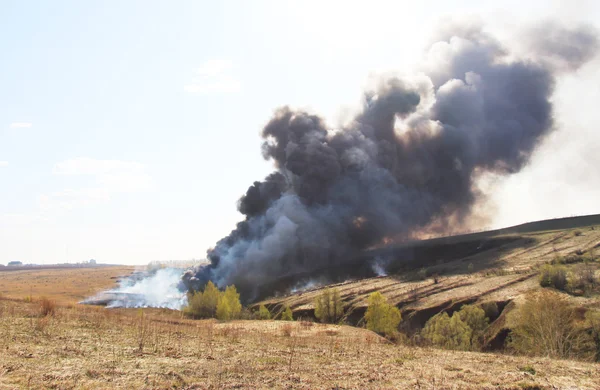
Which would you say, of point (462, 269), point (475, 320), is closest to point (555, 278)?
point (475, 320)

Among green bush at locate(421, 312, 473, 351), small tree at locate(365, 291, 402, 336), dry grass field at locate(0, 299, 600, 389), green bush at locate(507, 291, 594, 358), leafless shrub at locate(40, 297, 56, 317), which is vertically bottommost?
green bush at locate(421, 312, 473, 351)

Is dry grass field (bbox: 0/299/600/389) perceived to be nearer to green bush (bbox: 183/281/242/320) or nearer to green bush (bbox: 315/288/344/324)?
green bush (bbox: 183/281/242/320)

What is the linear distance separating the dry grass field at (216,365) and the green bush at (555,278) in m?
58.4

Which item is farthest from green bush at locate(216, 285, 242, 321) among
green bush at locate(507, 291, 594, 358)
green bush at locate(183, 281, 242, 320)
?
green bush at locate(507, 291, 594, 358)

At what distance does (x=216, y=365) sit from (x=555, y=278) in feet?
239

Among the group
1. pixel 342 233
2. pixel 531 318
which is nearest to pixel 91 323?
pixel 531 318

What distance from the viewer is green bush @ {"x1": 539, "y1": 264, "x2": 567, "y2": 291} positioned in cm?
7219

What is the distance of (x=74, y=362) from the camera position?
15.6 metres

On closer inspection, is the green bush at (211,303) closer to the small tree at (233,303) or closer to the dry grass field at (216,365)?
the small tree at (233,303)

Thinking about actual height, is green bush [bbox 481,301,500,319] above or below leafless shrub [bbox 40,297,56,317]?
below

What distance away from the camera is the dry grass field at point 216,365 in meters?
14.2

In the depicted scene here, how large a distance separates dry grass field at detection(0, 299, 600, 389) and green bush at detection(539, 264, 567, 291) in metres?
58.4

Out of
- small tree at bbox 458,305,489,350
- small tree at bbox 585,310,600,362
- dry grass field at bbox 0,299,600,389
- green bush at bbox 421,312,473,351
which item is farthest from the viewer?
small tree at bbox 458,305,489,350

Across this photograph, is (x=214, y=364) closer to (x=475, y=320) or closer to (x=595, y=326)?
(x=595, y=326)
